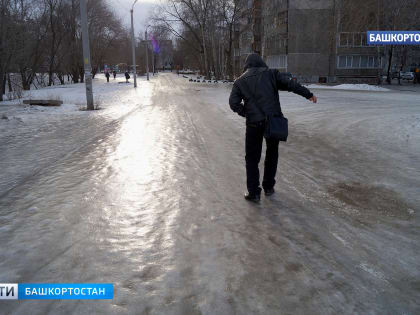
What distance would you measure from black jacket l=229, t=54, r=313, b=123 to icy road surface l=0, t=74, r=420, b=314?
117 cm

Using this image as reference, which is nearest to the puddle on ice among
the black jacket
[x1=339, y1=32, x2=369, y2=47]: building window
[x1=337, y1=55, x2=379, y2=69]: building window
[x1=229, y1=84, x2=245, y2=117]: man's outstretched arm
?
the black jacket

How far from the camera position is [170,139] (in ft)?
29.2

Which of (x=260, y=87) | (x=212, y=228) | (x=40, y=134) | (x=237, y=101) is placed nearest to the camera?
(x=212, y=228)

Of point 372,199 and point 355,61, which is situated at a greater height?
point 355,61

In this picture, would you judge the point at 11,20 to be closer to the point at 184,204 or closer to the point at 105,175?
the point at 105,175

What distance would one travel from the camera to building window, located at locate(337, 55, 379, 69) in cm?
4678

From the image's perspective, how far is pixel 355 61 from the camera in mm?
47000

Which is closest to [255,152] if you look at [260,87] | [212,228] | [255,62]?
[260,87]

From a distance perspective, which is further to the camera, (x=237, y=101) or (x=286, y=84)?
(x=237, y=101)

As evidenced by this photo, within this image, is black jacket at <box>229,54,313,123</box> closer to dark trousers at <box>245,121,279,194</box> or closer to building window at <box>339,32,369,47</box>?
dark trousers at <box>245,121,279,194</box>

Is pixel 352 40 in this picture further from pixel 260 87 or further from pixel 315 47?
pixel 260 87

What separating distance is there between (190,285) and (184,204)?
1.81 metres

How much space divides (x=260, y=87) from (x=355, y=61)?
47436 mm

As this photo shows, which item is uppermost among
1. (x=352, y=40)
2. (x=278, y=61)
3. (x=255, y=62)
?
(x=352, y=40)
